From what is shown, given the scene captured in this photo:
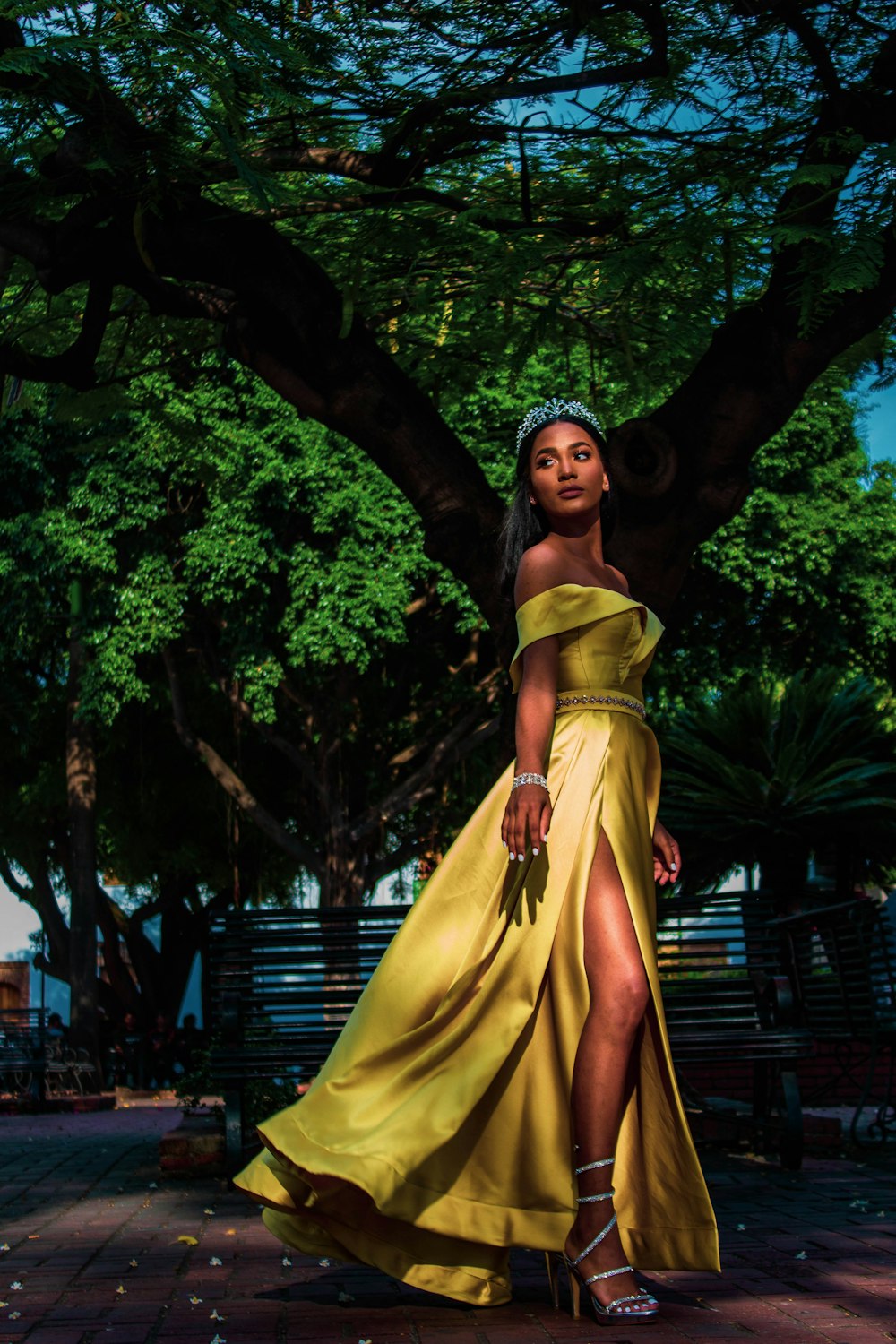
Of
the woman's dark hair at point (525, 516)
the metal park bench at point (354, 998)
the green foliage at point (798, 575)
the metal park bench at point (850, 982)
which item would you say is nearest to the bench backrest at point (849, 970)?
the metal park bench at point (850, 982)

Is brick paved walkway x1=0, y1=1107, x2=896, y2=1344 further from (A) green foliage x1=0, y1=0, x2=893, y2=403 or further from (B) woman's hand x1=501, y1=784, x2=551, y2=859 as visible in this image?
(A) green foliage x1=0, y1=0, x2=893, y2=403

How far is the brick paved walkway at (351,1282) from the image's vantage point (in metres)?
3.26

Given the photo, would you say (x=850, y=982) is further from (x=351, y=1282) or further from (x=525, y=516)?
(x=525, y=516)

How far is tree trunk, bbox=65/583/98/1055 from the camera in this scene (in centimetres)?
2208

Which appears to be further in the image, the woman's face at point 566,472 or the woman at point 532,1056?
the woman's face at point 566,472

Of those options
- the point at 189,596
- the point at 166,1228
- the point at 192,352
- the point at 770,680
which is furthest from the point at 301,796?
the point at 166,1228

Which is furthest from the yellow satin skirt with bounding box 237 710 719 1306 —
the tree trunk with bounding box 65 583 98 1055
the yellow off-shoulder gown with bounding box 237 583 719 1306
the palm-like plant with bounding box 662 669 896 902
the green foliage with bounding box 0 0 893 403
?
the tree trunk with bounding box 65 583 98 1055

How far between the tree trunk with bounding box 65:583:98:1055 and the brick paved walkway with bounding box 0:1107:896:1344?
1605cm

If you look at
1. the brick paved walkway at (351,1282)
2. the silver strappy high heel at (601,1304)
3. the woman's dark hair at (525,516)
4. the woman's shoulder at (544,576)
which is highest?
the woman's dark hair at (525,516)

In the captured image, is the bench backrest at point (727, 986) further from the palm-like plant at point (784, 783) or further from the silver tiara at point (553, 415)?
the palm-like plant at point (784, 783)

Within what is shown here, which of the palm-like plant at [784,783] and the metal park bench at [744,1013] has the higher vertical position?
the palm-like plant at [784,783]

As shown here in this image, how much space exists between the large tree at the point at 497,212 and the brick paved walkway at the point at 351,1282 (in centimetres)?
250

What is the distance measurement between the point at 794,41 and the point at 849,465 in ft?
49.4

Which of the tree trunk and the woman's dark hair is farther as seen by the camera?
the tree trunk
